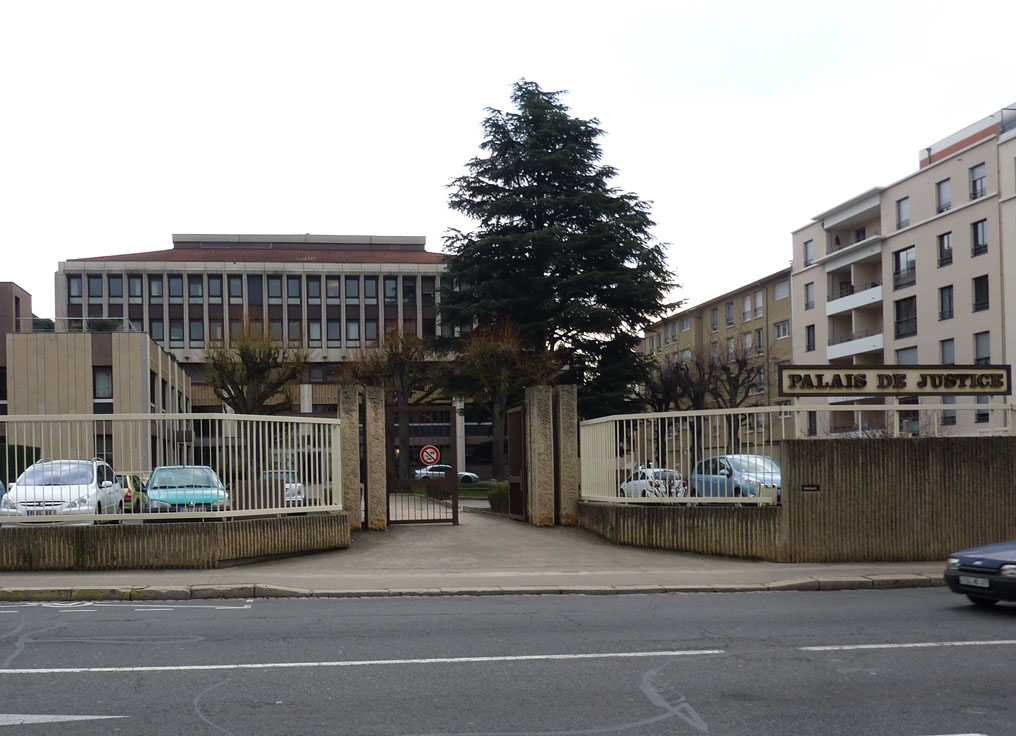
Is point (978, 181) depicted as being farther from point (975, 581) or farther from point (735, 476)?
point (975, 581)

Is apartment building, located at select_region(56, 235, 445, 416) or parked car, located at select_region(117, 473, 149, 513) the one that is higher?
apartment building, located at select_region(56, 235, 445, 416)

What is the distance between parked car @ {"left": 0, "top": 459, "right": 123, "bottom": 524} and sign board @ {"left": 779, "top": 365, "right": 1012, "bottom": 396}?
32.3ft

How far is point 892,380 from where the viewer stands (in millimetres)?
16297

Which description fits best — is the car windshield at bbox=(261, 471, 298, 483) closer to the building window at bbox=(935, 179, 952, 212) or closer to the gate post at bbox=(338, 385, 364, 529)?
the gate post at bbox=(338, 385, 364, 529)

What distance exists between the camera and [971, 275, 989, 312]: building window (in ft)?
167

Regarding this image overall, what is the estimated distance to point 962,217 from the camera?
52.4 metres

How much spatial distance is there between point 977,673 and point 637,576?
673 cm

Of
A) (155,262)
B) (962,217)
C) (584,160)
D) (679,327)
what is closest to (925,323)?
(962,217)

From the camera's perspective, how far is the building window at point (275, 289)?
87562 millimetres

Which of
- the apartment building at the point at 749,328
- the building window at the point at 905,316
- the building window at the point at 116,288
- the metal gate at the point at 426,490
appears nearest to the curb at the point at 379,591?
the metal gate at the point at 426,490

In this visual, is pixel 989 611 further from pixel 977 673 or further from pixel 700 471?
pixel 700 471

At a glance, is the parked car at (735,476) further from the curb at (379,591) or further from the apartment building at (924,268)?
the apartment building at (924,268)

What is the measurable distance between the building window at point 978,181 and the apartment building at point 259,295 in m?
43.2

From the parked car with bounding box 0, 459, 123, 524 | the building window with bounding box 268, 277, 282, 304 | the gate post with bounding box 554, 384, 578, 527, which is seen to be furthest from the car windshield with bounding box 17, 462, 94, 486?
the building window with bounding box 268, 277, 282, 304
